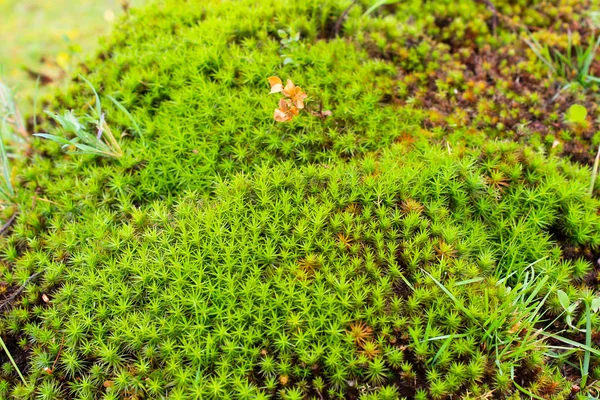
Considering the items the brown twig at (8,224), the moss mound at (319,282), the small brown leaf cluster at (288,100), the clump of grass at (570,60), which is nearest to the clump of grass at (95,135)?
the moss mound at (319,282)

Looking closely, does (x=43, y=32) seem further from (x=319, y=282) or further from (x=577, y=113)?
(x=577, y=113)

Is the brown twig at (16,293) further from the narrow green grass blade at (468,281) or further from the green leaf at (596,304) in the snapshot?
the green leaf at (596,304)

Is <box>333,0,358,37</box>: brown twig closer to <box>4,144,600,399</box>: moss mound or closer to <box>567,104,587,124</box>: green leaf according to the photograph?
<box>4,144,600,399</box>: moss mound

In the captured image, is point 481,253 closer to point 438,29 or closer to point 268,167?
point 268,167

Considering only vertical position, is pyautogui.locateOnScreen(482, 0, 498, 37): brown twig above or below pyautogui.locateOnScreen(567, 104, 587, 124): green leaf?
above

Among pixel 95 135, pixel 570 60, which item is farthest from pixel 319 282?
pixel 570 60

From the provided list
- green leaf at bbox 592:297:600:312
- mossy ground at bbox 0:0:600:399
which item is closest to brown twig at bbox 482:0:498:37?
mossy ground at bbox 0:0:600:399
